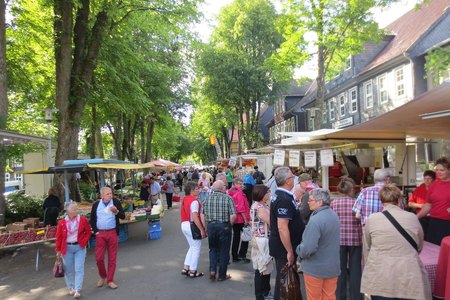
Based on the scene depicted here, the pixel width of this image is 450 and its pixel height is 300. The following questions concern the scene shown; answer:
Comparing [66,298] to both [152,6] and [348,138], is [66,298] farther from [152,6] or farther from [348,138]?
[152,6]

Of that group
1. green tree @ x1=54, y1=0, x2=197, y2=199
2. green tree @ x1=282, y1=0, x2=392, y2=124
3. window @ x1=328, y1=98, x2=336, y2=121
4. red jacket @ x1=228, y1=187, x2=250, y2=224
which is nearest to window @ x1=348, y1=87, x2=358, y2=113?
window @ x1=328, y1=98, x2=336, y2=121

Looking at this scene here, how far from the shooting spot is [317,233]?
404 centimetres

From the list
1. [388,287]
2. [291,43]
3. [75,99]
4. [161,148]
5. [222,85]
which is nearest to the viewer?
[388,287]

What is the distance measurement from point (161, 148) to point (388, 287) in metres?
55.6

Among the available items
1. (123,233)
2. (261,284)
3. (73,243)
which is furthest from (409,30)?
(73,243)

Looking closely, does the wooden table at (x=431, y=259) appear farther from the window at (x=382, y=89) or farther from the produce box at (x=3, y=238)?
the window at (x=382, y=89)

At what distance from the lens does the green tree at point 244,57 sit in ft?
105

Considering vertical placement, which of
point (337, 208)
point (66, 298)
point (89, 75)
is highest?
point (89, 75)

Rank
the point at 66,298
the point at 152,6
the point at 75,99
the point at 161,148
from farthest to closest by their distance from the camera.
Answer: the point at 161,148 < the point at 152,6 < the point at 75,99 < the point at 66,298

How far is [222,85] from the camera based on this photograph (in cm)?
3228

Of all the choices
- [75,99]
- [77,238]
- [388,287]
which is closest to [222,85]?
[75,99]

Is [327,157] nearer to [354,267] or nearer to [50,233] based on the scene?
[354,267]

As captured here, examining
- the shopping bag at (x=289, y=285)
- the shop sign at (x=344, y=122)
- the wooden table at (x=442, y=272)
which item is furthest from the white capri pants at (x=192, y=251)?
the shop sign at (x=344, y=122)

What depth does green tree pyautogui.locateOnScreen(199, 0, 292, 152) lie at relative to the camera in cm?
3194
